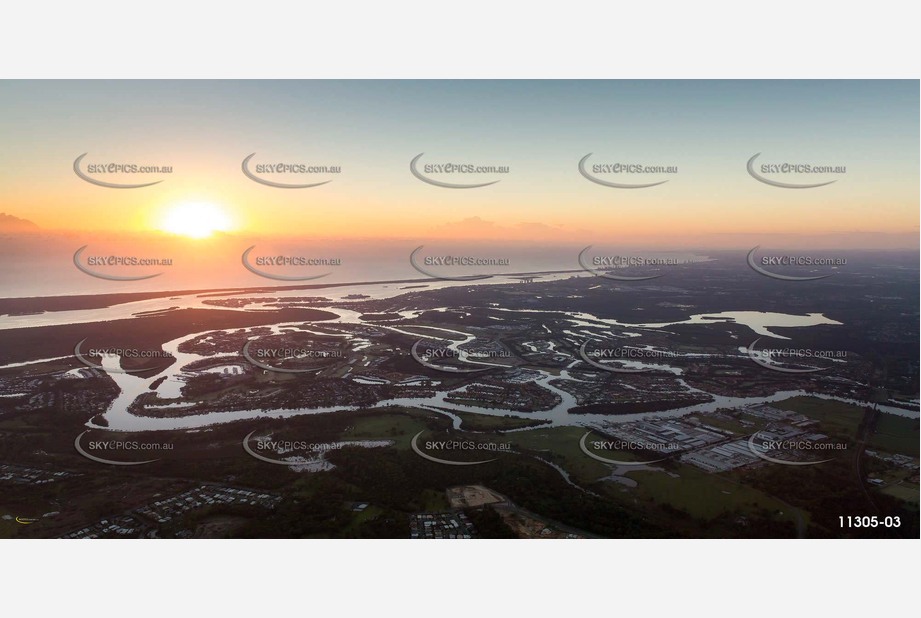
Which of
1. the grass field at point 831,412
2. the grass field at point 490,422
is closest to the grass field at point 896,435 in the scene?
the grass field at point 831,412

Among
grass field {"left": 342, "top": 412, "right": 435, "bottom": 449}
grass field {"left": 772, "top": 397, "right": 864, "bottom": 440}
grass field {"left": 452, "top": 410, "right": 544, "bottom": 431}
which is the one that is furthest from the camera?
grass field {"left": 452, "top": 410, "right": 544, "bottom": 431}

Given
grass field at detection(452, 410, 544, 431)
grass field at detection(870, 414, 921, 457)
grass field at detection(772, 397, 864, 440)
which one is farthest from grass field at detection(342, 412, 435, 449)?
grass field at detection(870, 414, 921, 457)

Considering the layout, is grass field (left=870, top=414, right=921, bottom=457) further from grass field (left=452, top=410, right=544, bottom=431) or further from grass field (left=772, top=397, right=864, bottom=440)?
grass field (left=452, top=410, right=544, bottom=431)

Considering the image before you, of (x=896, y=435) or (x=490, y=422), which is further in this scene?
(x=490, y=422)

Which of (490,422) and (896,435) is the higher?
(490,422)

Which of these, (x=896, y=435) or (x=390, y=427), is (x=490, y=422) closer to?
(x=390, y=427)

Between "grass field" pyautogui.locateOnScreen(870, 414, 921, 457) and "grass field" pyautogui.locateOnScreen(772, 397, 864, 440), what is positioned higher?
"grass field" pyautogui.locateOnScreen(772, 397, 864, 440)

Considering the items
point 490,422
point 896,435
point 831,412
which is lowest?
point 896,435

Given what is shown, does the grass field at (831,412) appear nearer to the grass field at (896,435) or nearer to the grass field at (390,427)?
the grass field at (896,435)

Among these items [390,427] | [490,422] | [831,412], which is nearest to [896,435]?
[831,412]

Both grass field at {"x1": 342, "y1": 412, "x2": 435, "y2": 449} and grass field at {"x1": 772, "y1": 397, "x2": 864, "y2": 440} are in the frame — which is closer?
grass field at {"x1": 772, "y1": 397, "x2": 864, "y2": 440}

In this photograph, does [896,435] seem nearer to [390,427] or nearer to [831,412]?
[831,412]
